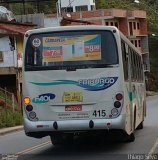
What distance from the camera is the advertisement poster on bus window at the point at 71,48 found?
45.1 feet

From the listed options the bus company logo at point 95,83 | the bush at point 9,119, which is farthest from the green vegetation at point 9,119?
the bus company logo at point 95,83

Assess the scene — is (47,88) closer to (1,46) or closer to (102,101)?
(102,101)

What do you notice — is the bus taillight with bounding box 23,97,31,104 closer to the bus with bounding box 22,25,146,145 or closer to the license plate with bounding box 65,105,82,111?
the bus with bounding box 22,25,146,145

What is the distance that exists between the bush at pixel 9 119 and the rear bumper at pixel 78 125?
1353 cm

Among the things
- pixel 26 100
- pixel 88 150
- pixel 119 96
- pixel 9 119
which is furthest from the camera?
pixel 9 119

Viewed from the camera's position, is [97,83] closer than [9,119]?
Yes

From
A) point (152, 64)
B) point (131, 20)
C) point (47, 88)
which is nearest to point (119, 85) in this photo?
point (47, 88)

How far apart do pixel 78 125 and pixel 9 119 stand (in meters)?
15.1

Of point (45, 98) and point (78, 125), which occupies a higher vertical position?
point (45, 98)

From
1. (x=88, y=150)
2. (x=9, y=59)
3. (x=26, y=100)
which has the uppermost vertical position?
(x=26, y=100)

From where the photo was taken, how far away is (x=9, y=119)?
28.0 meters

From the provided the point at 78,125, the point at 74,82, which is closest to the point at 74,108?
the point at 78,125

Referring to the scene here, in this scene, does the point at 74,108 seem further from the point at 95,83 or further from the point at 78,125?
the point at 95,83

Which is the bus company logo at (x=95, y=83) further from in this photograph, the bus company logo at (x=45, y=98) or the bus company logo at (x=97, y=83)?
the bus company logo at (x=45, y=98)
